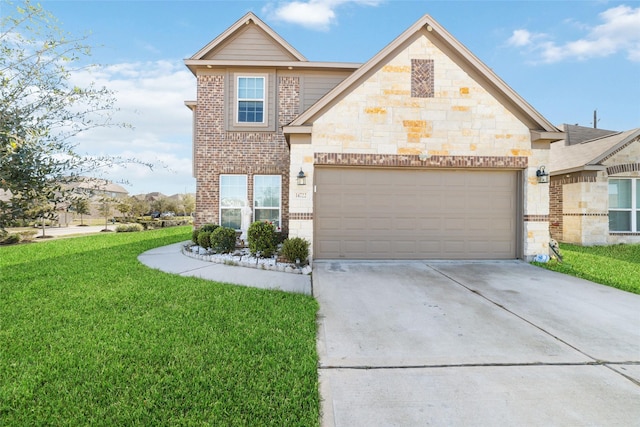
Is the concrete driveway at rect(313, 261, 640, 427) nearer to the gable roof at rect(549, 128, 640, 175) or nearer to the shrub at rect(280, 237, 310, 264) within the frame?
the shrub at rect(280, 237, 310, 264)

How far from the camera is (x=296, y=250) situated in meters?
8.05

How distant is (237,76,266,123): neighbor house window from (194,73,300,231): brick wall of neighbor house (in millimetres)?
536

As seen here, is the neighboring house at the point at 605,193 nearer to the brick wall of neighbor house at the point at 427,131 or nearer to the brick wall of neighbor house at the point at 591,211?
the brick wall of neighbor house at the point at 591,211

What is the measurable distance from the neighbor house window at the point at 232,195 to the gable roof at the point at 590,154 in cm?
1335

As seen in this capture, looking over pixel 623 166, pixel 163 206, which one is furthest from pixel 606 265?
pixel 163 206

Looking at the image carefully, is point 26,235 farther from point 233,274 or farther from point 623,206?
point 623,206

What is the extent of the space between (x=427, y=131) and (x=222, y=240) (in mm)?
6567

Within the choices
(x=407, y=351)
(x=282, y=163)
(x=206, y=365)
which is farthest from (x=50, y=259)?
(x=407, y=351)

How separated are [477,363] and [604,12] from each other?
12.4 meters

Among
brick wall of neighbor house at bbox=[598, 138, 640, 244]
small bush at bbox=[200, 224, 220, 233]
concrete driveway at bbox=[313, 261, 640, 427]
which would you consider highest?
brick wall of neighbor house at bbox=[598, 138, 640, 244]

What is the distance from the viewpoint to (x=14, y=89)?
6.40 ft

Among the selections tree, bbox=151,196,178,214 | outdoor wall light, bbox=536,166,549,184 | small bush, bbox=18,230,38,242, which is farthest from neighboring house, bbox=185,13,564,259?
tree, bbox=151,196,178,214

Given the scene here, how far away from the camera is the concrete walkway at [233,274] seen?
651 cm

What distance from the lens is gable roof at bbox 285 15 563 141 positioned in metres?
8.52
